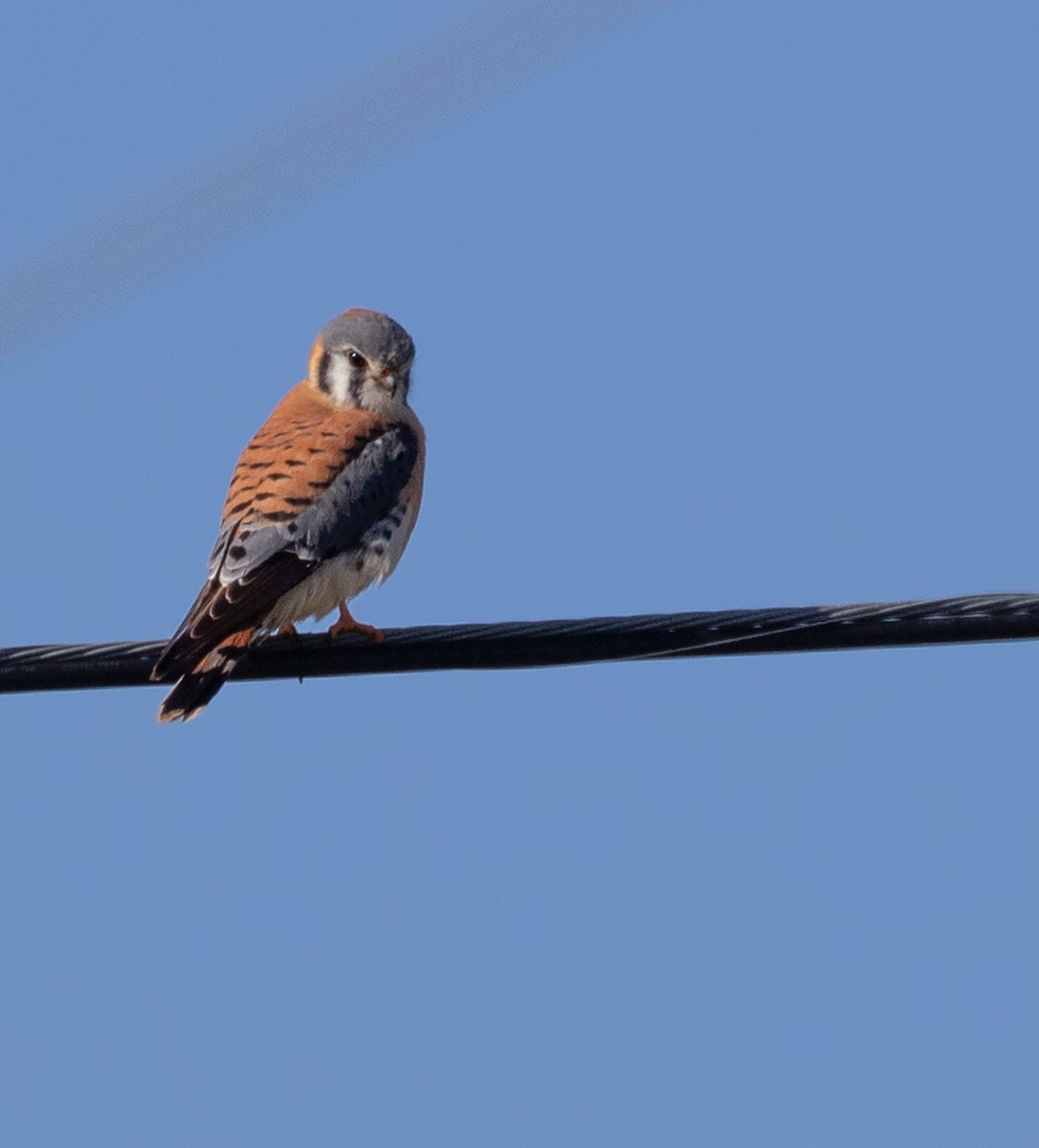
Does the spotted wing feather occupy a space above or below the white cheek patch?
below

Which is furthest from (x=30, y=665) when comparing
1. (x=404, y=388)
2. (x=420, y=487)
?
(x=404, y=388)

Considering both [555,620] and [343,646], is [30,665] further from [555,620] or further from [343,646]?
[555,620]

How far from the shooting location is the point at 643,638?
427cm

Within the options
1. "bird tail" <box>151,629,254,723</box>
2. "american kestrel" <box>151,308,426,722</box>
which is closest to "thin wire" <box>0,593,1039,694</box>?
"american kestrel" <box>151,308,426,722</box>

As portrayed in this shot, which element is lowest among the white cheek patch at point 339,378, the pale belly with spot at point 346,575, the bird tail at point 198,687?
the bird tail at point 198,687

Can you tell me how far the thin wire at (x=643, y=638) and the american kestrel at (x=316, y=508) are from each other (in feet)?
1.39

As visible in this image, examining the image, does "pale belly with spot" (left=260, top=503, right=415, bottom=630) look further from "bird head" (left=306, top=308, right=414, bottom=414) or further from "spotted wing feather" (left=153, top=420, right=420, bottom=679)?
"bird head" (left=306, top=308, right=414, bottom=414)

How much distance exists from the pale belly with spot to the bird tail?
0.28 meters

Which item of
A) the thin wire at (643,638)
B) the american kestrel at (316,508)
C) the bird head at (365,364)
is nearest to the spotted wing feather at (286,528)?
the american kestrel at (316,508)

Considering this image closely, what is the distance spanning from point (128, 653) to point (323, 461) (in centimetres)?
178

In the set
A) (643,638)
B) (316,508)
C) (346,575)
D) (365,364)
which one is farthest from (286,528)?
(643,638)

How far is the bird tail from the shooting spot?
5.14m

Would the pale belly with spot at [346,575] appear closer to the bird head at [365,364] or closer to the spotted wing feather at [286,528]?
the spotted wing feather at [286,528]

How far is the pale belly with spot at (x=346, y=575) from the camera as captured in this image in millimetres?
5789
